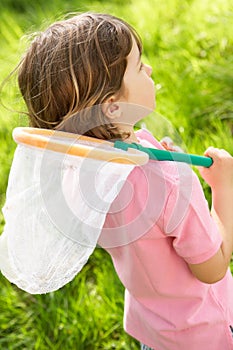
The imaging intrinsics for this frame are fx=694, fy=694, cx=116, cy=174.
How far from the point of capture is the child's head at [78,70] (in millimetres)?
1266

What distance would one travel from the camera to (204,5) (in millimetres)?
3172

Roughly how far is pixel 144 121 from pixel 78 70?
331mm

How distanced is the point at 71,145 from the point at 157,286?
0.41m

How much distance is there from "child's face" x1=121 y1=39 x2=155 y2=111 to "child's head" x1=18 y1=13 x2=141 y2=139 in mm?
12

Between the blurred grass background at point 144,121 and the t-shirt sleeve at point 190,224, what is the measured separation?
25 cm

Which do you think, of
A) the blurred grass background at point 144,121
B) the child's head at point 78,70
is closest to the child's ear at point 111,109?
the child's head at point 78,70

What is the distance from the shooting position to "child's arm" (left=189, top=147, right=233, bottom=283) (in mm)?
1350

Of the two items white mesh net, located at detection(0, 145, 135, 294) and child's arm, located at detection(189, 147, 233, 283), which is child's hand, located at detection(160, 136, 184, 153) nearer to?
child's arm, located at detection(189, 147, 233, 283)

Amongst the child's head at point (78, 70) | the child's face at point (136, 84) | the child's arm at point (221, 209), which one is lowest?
the child's arm at point (221, 209)

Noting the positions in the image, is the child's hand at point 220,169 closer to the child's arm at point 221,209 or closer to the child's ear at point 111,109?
the child's arm at point 221,209

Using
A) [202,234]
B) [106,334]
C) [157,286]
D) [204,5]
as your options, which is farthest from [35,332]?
[204,5]

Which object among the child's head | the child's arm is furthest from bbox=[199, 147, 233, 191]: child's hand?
the child's head

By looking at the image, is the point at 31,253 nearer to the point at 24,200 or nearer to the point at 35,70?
the point at 24,200

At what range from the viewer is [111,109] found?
1271mm
